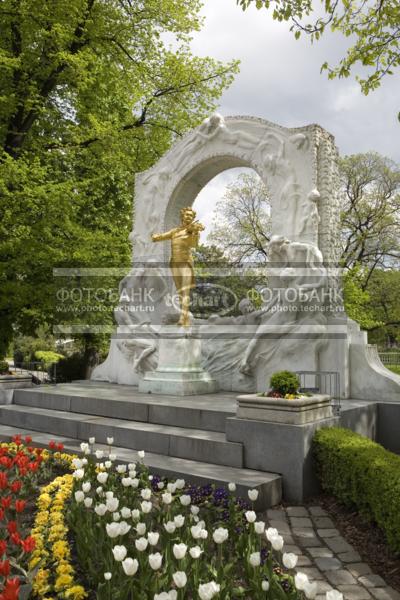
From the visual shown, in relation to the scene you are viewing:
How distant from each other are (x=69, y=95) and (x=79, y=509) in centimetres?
1353

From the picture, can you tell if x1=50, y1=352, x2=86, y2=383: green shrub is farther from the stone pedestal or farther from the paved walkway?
the paved walkway

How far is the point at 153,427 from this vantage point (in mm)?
6730

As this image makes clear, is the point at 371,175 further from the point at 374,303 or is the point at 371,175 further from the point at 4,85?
the point at 4,85

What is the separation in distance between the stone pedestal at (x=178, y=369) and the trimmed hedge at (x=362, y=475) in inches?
140

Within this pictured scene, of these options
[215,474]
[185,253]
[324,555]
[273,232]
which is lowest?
[324,555]

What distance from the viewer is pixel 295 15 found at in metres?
7.09

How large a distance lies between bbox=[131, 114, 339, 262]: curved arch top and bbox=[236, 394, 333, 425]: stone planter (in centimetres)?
399

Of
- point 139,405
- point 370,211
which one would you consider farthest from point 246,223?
point 139,405

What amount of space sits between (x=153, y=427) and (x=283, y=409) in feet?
6.80

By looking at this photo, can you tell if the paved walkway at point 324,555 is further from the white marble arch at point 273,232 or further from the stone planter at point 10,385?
the stone planter at point 10,385

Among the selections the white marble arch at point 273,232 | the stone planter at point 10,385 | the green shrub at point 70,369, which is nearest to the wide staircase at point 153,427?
the stone planter at point 10,385

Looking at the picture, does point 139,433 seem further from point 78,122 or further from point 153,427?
point 78,122

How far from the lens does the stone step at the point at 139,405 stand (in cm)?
666

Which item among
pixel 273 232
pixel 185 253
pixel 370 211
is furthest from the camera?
pixel 370 211
